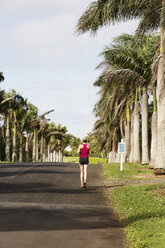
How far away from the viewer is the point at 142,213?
989cm

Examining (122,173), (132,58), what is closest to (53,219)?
(122,173)

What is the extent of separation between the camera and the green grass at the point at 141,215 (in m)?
7.26

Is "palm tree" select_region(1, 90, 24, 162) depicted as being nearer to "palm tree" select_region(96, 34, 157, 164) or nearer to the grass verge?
"palm tree" select_region(96, 34, 157, 164)

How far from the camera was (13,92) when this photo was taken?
61625 millimetres

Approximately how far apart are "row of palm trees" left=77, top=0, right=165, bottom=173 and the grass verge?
6.25 meters

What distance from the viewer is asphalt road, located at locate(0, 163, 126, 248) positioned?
7.11 m

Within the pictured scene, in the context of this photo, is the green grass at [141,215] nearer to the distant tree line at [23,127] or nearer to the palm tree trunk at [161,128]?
the palm tree trunk at [161,128]

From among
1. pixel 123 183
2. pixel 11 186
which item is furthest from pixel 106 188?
pixel 11 186

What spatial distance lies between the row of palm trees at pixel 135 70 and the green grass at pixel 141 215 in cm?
643

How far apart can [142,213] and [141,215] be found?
0.97 feet

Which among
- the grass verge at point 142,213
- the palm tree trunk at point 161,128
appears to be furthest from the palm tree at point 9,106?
the grass verge at point 142,213

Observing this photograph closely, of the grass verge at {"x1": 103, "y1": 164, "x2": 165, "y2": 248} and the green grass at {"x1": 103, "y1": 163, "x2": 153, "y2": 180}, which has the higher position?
the green grass at {"x1": 103, "y1": 163, "x2": 153, "y2": 180}

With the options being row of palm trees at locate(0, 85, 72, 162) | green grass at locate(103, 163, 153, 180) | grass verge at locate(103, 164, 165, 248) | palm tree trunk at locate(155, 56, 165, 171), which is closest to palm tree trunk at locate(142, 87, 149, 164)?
green grass at locate(103, 163, 153, 180)

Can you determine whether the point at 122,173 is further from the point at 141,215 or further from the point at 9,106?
the point at 9,106
